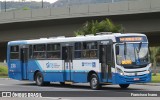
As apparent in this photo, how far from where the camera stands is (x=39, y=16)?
4881 cm

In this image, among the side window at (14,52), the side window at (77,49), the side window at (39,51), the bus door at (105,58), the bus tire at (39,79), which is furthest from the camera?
the side window at (14,52)

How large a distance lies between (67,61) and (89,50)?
214 cm

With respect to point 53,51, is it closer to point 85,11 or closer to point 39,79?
point 39,79

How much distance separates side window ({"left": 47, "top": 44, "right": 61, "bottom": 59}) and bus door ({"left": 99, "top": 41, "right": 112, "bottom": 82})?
3907mm

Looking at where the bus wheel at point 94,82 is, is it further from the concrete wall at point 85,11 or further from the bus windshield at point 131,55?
the concrete wall at point 85,11

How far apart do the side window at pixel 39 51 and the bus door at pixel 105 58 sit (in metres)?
5.50

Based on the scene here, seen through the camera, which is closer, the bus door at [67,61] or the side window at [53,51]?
the bus door at [67,61]

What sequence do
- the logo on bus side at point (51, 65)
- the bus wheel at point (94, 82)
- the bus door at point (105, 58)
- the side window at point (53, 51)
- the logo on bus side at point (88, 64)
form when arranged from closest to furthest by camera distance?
the bus door at point (105, 58) < the bus wheel at point (94, 82) < the logo on bus side at point (88, 64) < the side window at point (53, 51) < the logo on bus side at point (51, 65)

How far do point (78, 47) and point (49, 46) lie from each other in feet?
9.44

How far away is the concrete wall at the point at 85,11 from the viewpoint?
41.1 m

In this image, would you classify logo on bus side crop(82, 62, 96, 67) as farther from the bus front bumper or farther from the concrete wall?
the concrete wall

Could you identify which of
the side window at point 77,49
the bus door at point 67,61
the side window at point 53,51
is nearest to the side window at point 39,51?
the side window at point 53,51

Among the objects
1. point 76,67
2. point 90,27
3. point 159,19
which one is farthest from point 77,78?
point 159,19

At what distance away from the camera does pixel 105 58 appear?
2402 centimetres
